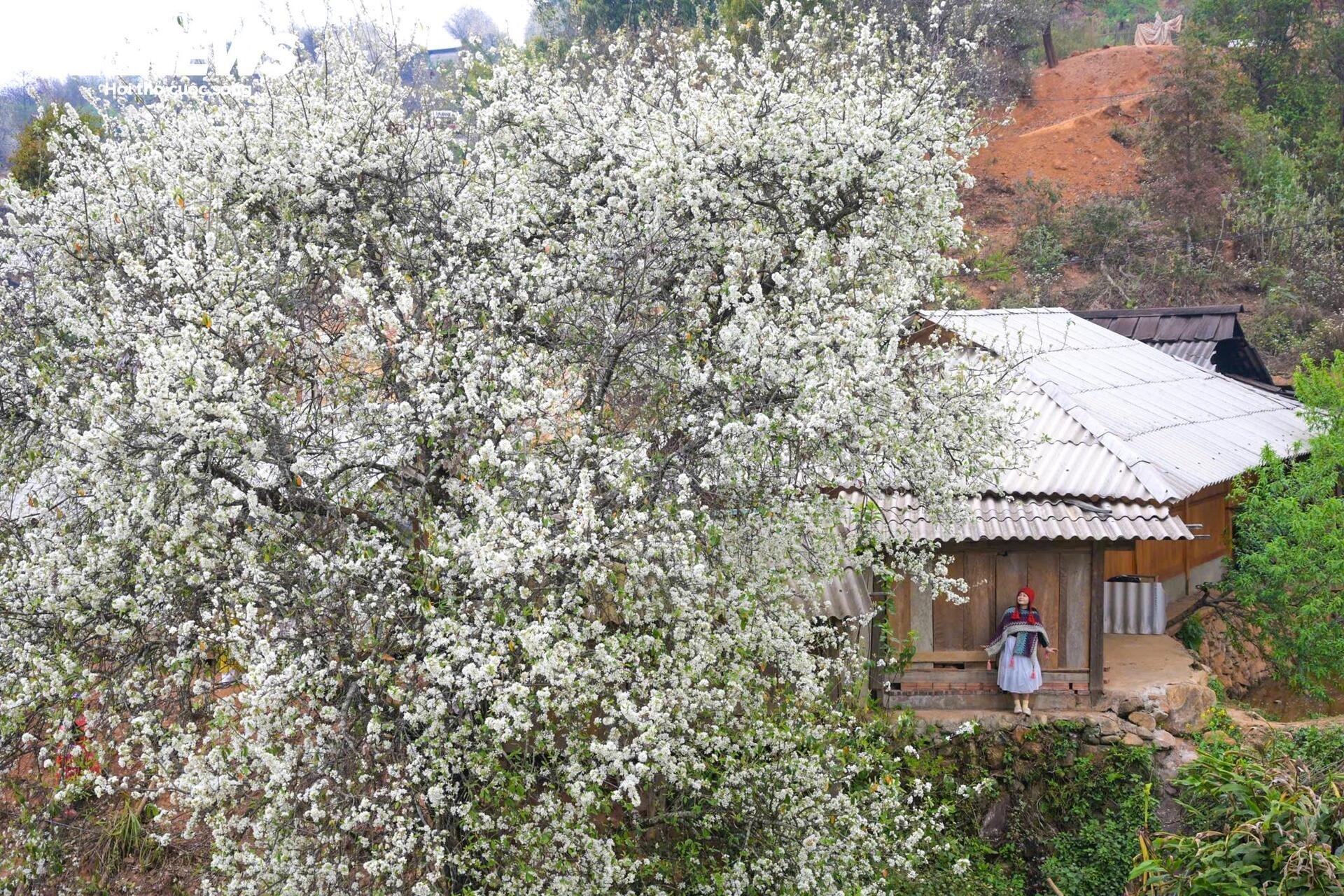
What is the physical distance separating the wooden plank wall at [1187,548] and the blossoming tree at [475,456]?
8.05 metres

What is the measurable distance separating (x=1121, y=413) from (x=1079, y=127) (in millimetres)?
26457

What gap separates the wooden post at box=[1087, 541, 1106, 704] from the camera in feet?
40.8

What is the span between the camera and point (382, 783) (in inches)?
247

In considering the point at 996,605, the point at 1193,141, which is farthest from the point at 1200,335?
the point at 1193,141

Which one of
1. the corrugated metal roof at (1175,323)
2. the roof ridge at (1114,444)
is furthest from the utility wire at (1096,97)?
the roof ridge at (1114,444)

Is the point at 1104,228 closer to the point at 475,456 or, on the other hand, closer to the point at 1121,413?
the point at 1121,413

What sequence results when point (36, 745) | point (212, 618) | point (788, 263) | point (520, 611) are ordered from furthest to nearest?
point (788, 263) → point (36, 745) → point (212, 618) → point (520, 611)

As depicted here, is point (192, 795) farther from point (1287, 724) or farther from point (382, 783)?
point (1287, 724)

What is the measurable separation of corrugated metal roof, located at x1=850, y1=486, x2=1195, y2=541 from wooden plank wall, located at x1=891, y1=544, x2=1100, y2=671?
2.24ft

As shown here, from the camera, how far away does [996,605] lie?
41.7 feet

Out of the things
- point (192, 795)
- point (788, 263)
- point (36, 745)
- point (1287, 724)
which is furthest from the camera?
point (1287, 724)

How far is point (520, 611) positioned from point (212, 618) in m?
1.94

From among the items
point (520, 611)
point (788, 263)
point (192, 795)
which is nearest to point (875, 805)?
point (520, 611)

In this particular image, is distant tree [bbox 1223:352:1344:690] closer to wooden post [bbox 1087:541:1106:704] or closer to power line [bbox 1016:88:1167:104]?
wooden post [bbox 1087:541:1106:704]
